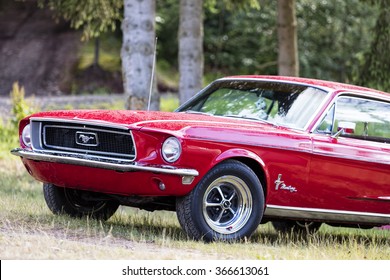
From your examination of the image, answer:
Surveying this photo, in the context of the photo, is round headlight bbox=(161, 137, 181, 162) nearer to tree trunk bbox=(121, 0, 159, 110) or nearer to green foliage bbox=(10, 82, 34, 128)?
tree trunk bbox=(121, 0, 159, 110)

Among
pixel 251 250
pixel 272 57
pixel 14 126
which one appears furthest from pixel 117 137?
pixel 272 57

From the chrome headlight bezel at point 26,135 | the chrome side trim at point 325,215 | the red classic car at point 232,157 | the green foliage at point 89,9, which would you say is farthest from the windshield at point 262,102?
the green foliage at point 89,9

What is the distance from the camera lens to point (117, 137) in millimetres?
7789

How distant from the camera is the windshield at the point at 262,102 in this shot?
8.70 m

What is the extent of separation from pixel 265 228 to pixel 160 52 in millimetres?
22004

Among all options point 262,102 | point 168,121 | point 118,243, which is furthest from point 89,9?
point 118,243

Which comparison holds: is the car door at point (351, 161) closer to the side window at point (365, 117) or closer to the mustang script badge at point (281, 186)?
the side window at point (365, 117)

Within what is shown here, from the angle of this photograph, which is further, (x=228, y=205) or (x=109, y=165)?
(x=228, y=205)

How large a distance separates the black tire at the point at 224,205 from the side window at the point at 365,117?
123cm

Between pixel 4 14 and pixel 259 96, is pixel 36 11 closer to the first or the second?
pixel 4 14

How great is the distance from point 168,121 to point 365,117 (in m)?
2.34

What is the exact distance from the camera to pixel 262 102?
8969 mm

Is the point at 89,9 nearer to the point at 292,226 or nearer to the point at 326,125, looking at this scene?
the point at 292,226

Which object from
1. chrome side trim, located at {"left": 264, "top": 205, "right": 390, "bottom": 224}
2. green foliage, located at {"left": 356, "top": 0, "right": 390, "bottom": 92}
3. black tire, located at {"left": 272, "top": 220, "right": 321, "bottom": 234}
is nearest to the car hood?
chrome side trim, located at {"left": 264, "top": 205, "right": 390, "bottom": 224}
